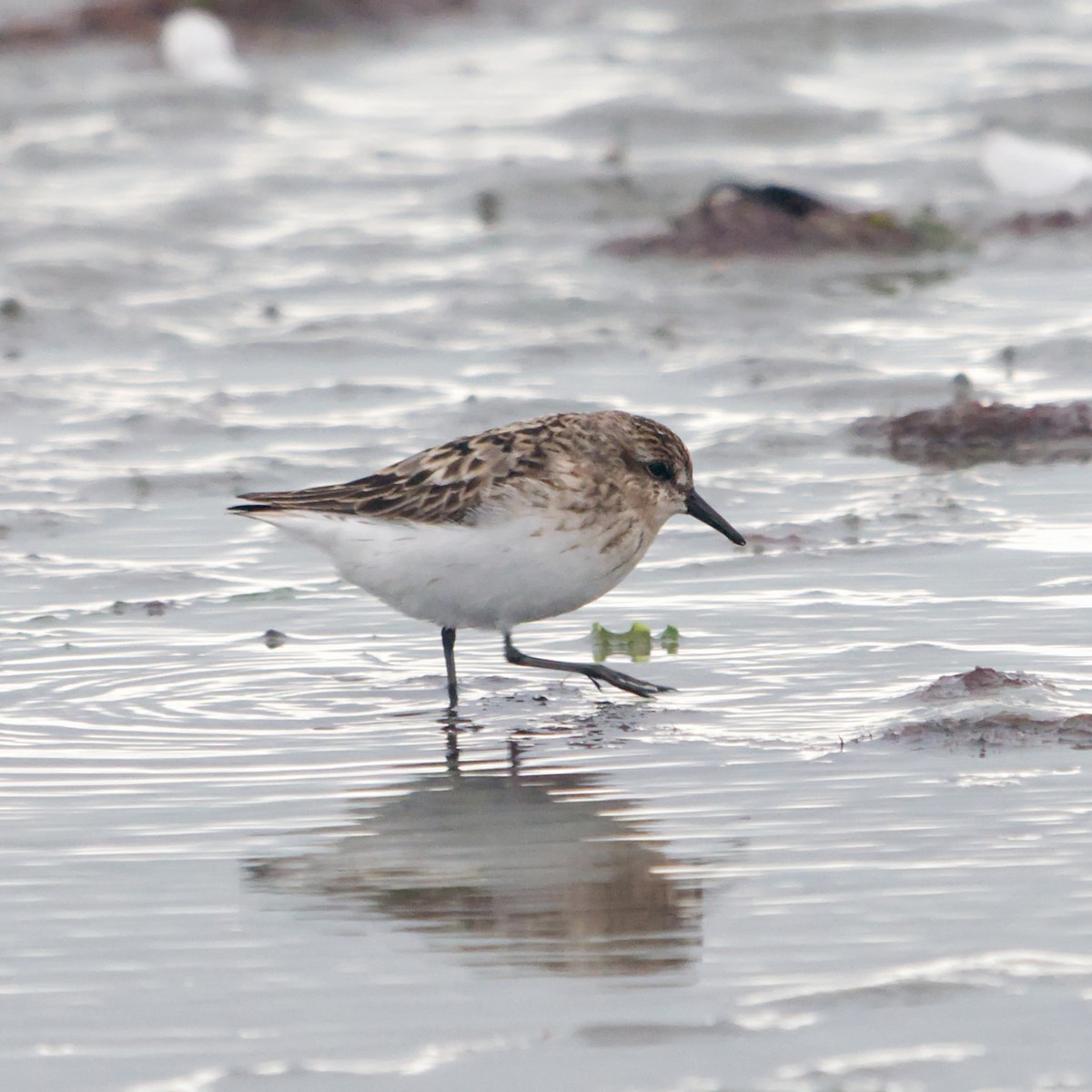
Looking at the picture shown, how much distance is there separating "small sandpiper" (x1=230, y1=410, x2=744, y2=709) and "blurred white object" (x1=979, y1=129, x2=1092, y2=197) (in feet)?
29.2

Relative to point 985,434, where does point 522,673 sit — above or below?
below

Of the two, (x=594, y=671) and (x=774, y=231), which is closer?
(x=594, y=671)

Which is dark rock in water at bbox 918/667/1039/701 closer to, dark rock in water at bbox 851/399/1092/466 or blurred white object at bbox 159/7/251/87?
dark rock in water at bbox 851/399/1092/466

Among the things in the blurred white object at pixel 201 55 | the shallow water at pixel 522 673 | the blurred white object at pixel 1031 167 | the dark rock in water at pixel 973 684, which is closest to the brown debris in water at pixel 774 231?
the shallow water at pixel 522 673

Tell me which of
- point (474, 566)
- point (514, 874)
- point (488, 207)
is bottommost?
point (514, 874)

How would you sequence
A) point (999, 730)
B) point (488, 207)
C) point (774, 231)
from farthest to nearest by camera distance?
point (488, 207) → point (774, 231) → point (999, 730)

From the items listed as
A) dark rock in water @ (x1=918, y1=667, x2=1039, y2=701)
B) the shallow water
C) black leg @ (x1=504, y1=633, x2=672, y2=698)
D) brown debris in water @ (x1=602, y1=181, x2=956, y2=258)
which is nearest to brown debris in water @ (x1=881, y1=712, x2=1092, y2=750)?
the shallow water

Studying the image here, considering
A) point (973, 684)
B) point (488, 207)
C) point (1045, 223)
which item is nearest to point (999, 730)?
point (973, 684)

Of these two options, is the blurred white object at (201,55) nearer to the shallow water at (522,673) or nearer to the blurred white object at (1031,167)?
the shallow water at (522,673)

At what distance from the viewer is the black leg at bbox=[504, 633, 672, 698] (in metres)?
6.20

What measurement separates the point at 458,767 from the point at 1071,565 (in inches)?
108

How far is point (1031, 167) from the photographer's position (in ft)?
48.6

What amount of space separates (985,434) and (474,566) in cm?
385

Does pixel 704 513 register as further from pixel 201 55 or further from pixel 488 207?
pixel 201 55
